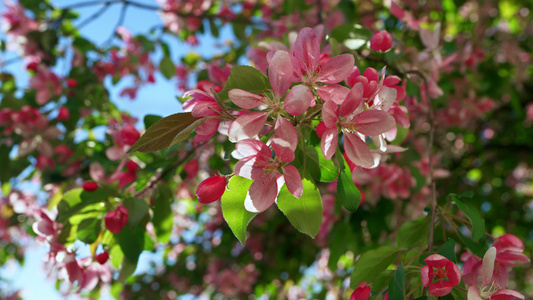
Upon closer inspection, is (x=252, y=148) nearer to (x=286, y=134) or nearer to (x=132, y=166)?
(x=286, y=134)

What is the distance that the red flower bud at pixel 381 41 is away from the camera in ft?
3.80

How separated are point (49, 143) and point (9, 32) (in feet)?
3.86

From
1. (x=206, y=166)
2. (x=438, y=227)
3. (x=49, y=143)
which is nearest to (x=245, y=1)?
(x=206, y=166)

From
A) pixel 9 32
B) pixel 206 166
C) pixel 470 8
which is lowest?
pixel 470 8

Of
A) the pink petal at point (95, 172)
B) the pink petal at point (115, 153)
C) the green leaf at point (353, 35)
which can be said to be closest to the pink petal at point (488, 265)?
the green leaf at point (353, 35)

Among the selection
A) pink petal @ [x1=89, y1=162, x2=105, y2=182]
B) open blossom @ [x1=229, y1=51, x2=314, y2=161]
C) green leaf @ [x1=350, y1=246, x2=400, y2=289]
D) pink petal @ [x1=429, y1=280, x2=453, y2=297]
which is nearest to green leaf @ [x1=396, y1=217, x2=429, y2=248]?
green leaf @ [x1=350, y1=246, x2=400, y2=289]

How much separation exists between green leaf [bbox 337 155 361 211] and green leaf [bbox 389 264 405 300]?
16 cm

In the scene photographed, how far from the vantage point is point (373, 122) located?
830 millimetres

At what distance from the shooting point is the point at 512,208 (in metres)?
3.53

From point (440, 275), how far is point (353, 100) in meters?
0.41

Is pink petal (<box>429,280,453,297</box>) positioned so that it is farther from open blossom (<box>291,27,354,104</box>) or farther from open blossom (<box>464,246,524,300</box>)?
open blossom (<box>291,27,354,104</box>)

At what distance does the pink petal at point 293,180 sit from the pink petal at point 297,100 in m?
0.12

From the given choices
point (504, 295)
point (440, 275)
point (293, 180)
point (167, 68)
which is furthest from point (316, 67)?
Answer: point (167, 68)

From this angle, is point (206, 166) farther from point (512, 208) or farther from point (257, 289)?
point (512, 208)
